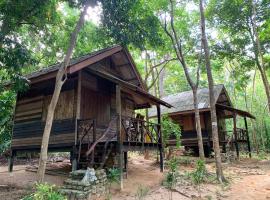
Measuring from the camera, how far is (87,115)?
39.4 ft

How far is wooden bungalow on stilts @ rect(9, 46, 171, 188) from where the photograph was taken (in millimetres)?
10188

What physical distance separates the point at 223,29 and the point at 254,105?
2125cm

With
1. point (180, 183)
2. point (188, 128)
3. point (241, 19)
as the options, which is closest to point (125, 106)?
point (180, 183)

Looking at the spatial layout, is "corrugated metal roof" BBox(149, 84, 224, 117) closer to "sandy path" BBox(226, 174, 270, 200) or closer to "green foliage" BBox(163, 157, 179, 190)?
"sandy path" BBox(226, 174, 270, 200)

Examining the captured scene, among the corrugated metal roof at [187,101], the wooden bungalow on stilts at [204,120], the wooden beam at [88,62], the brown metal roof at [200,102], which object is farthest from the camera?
the corrugated metal roof at [187,101]

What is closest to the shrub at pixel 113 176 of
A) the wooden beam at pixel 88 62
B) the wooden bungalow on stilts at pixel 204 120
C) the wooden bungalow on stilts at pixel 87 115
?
the wooden bungalow on stilts at pixel 87 115

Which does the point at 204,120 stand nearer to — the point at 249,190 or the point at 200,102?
the point at 200,102

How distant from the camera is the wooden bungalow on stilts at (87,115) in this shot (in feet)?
33.4

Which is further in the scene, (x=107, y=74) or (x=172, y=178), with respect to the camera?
(x=107, y=74)

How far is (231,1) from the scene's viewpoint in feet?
55.7

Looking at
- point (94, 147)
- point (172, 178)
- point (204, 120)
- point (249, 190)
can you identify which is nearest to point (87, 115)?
point (94, 147)

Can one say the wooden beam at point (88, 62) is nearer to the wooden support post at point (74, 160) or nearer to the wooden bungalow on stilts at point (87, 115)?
the wooden bungalow on stilts at point (87, 115)

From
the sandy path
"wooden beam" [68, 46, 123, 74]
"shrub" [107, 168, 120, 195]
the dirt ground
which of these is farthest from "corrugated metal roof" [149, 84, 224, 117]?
"shrub" [107, 168, 120, 195]

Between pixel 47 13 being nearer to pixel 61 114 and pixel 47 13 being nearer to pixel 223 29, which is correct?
pixel 61 114
